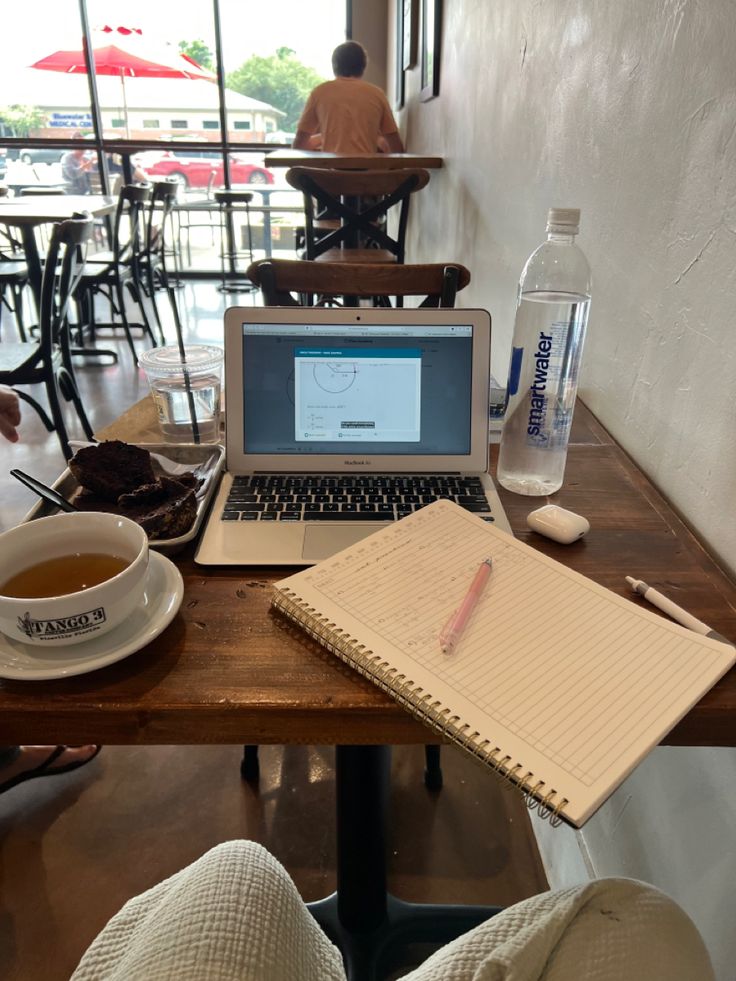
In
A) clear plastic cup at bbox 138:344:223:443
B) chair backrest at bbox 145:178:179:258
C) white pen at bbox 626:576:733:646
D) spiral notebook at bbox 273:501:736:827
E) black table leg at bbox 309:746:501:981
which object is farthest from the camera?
chair backrest at bbox 145:178:179:258

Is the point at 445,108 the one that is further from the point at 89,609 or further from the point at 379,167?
the point at 89,609

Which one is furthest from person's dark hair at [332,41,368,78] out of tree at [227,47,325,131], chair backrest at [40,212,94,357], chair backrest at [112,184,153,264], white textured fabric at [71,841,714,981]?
white textured fabric at [71,841,714,981]

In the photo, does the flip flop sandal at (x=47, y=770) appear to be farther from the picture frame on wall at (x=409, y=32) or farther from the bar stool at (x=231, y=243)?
the bar stool at (x=231, y=243)

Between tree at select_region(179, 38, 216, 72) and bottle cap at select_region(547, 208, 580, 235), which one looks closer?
bottle cap at select_region(547, 208, 580, 235)

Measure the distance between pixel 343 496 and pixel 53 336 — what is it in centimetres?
209

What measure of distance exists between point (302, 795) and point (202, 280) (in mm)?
5462

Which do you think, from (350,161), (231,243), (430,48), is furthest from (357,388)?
(231,243)

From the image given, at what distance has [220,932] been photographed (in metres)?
0.41

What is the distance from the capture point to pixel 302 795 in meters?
1.27

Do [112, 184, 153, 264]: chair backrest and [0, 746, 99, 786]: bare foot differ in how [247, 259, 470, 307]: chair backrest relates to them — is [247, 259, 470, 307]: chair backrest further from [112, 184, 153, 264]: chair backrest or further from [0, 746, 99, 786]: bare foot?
[112, 184, 153, 264]: chair backrest

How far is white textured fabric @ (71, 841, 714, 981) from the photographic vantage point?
33 cm

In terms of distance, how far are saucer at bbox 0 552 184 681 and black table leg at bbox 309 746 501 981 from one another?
1.37 ft

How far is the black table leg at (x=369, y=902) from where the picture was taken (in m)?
0.90

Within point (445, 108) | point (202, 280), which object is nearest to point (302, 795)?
point (445, 108)
